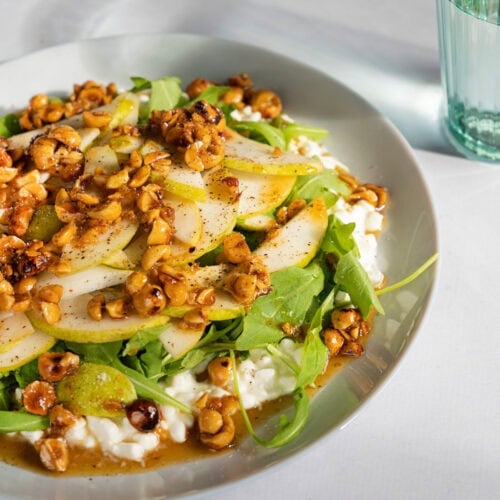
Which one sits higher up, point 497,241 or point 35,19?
point 35,19

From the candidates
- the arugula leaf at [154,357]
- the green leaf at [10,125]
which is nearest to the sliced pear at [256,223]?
the arugula leaf at [154,357]

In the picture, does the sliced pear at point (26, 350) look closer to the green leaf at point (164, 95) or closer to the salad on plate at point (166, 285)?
the salad on plate at point (166, 285)

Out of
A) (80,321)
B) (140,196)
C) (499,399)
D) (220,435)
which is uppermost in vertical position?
(140,196)

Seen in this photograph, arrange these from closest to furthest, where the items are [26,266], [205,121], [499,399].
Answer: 1. [26,266]
2. [499,399]
3. [205,121]

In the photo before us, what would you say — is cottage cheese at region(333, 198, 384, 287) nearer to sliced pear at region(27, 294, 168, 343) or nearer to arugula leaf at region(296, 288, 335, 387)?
arugula leaf at region(296, 288, 335, 387)

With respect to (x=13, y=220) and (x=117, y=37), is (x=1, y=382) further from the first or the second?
(x=117, y=37)

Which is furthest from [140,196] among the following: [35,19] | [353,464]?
[35,19]

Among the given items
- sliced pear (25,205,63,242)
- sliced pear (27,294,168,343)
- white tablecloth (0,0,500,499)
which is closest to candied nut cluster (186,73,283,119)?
white tablecloth (0,0,500,499)
